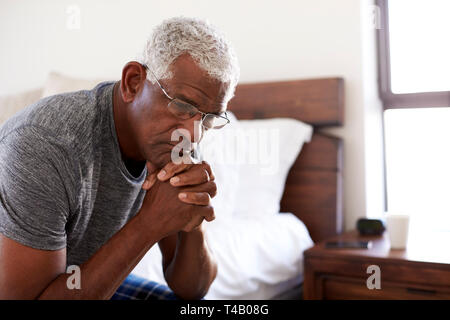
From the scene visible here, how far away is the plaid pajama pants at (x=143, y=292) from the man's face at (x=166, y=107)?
367 mm

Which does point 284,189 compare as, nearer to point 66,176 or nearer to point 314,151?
point 314,151

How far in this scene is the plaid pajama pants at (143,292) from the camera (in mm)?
1132

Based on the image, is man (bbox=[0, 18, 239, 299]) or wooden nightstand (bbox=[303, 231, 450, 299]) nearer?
man (bbox=[0, 18, 239, 299])

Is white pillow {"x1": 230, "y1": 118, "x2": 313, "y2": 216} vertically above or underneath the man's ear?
underneath

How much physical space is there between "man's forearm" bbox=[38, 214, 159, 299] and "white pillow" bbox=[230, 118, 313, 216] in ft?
3.99

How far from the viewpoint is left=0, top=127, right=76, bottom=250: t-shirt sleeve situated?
2.48ft

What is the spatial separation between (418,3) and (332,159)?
0.80 meters

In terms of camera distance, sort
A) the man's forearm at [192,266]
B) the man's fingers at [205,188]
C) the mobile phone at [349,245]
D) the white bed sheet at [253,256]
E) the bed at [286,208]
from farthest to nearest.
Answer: the mobile phone at [349,245]
the bed at [286,208]
the white bed sheet at [253,256]
the man's forearm at [192,266]
the man's fingers at [205,188]

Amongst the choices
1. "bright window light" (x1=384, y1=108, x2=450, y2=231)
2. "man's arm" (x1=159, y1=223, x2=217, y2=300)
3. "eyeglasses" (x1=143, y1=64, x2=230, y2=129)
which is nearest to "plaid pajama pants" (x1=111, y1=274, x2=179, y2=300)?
"man's arm" (x1=159, y1=223, x2=217, y2=300)

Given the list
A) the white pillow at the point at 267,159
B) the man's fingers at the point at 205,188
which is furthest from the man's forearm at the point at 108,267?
the white pillow at the point at 267,159

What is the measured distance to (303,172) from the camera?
2119 millimetres

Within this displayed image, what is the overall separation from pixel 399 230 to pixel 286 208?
61 centimetres

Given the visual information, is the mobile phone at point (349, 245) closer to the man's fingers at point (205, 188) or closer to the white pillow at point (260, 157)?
the white pillow at point (260, 157)

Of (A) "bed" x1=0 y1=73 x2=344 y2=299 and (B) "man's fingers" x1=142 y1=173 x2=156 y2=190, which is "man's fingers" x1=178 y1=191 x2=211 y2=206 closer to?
(B) "man's fingers" x1=142 y1=173 x2=156 y2=190
